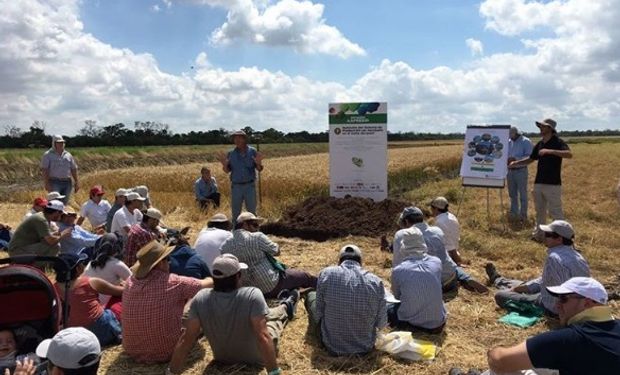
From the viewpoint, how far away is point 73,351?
282 centimetres

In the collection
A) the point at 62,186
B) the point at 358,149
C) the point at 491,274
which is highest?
the point at 358,149

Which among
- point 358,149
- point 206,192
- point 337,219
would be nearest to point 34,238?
point 337,219

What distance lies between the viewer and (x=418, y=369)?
189 inches

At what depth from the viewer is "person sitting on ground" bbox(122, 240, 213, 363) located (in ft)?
15.2

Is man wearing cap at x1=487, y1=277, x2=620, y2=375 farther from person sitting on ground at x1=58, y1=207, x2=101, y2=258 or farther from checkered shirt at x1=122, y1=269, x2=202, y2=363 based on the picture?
person sitting on ground at x1=58, y1=207, x2=101, y2=258

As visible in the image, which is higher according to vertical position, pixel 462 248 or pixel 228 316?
pixel 228 316

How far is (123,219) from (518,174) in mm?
8366

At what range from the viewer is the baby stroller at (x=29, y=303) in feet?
13.9

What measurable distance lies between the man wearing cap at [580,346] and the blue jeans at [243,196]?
8.07 meters

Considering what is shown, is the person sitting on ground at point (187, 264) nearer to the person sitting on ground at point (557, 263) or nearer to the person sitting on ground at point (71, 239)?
the person sitting on ground at point (71, 239)

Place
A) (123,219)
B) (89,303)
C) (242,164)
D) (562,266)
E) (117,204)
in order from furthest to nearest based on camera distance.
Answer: (242,164), (117,204), (123,219), (562,266), (89,303)

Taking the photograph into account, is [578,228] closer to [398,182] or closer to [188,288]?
[188,288]

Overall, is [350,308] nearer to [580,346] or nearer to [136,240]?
[580,346]

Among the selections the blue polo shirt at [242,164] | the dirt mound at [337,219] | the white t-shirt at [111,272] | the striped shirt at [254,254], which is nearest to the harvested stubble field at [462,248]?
the dirt mound at [337,219]
